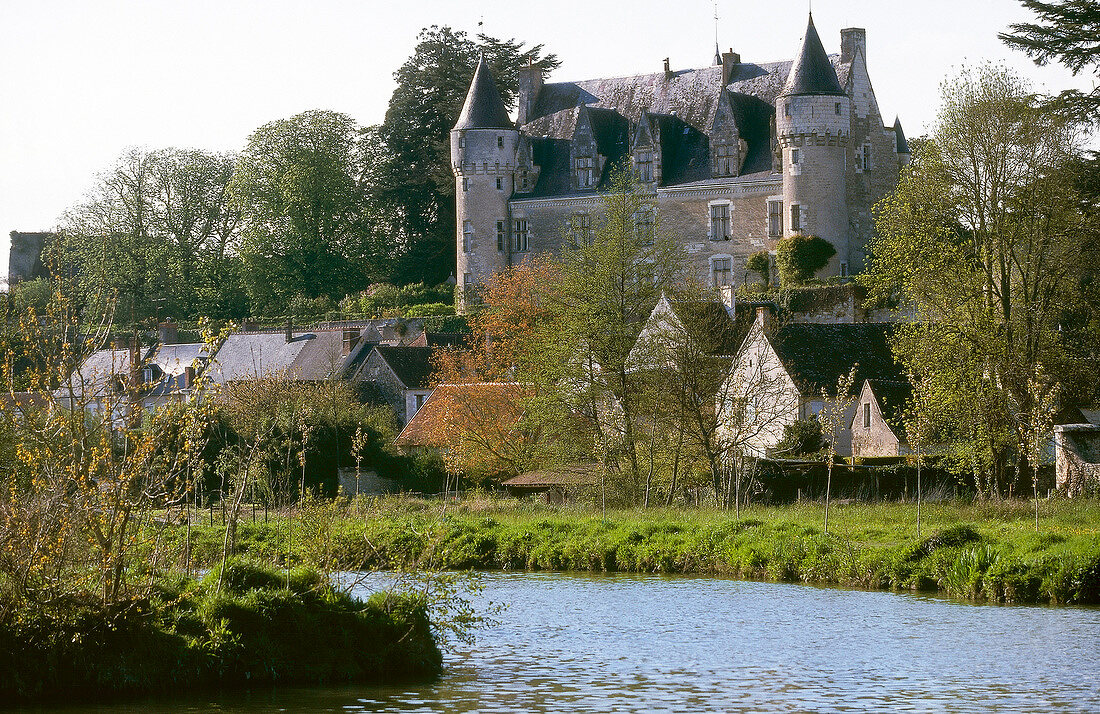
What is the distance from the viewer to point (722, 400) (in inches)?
1110

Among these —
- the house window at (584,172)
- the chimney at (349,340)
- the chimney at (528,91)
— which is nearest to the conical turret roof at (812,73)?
the house window at (584,172)

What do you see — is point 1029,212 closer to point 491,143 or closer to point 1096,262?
point 1096,262

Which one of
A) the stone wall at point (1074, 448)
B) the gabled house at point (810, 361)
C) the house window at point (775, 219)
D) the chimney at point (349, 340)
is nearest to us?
the stone wall at point (1074, 448)

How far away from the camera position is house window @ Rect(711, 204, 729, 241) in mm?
51406

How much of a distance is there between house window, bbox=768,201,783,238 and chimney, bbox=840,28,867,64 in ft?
18.4

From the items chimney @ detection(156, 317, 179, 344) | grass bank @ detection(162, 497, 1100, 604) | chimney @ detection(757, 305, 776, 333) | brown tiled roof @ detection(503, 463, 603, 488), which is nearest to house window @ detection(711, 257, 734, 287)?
chimney @ detection(757, 305, 776, 333)

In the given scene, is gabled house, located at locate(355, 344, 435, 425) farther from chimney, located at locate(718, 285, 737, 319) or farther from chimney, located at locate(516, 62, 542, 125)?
chimney, located at locate(516, 62, 542, 125)

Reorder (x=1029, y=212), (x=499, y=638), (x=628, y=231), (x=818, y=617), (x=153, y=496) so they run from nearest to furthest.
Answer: (x=153, y=496) → (x=499, y=638) → (x=818, y=617) → (x=1029, y=212) → (x=628, y=231)

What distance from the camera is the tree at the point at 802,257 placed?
4678 centimetres

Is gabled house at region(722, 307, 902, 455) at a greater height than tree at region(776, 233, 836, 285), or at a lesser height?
lesser

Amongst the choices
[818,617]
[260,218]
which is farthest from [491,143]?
[818,617]

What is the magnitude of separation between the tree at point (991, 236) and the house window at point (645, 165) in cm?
2564

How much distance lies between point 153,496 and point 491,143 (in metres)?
44.6

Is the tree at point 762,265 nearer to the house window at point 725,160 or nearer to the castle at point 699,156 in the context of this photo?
the castle at point 699,156
